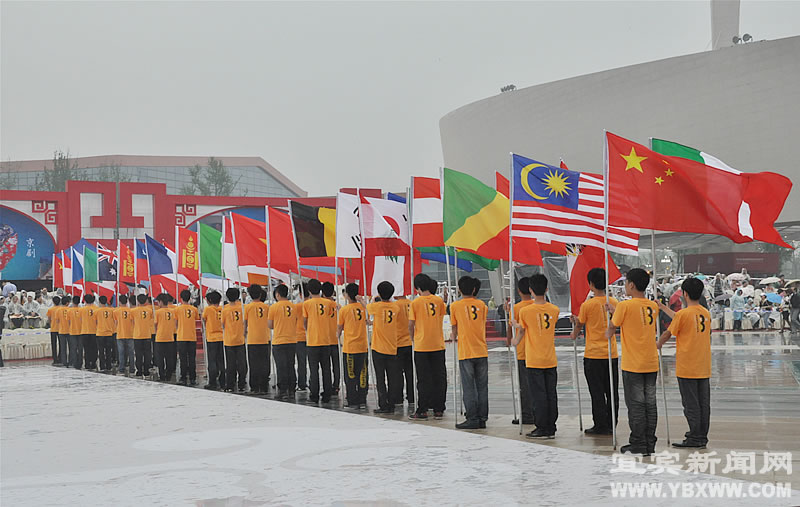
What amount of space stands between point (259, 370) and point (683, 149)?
7.66m

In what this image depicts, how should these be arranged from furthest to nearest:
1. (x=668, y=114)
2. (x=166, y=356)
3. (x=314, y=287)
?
1. (x=668, y=114)
2. (x=166, y=356)
3. (x=314, y=287)

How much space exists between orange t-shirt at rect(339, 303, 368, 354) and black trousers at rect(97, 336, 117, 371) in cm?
936

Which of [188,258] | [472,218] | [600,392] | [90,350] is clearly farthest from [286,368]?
[90,350]

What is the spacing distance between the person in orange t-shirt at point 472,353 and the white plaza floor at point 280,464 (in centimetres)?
40

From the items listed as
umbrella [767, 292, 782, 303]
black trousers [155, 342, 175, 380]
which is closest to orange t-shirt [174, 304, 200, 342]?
black trousers [155, 342, 175, 380]

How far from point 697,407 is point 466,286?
8.90ft

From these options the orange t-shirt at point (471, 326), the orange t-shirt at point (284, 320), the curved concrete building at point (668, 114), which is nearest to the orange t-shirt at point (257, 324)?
the orange t-shirt at point (284, 320)

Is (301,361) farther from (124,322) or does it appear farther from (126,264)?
(126,264)

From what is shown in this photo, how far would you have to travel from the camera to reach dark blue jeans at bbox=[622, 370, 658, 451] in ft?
23.8

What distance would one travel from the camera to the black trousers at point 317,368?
38.5 ft

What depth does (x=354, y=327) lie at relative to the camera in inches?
430

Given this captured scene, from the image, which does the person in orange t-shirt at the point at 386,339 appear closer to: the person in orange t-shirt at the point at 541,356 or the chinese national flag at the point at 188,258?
the person in orange t-shirt at the point at 541,356

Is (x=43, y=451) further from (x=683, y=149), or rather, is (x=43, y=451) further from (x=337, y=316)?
(x=683, y=149)

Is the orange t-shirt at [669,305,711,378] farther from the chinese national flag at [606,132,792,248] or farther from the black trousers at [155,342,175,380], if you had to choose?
the black trousers at [155,342,175,380]
